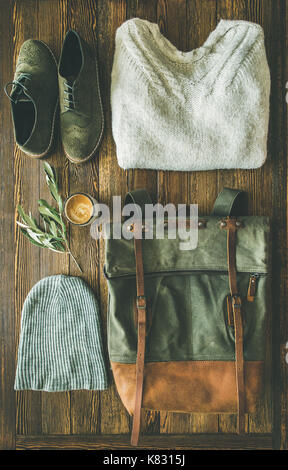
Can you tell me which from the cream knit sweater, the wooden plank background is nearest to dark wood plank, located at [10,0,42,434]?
the wooden plank background

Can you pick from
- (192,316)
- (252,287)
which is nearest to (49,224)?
(192,316)

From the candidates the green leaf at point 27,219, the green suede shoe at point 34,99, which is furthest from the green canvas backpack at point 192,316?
the green suede shoe at point 34,99

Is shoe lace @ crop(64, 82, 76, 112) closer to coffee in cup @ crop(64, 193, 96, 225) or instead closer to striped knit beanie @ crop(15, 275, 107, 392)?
coffee in cup @ crop(64, 193, 96, 225)

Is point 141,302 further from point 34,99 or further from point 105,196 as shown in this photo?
point 34,99

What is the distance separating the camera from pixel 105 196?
1.05 m

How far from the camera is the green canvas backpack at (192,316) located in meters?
0.92

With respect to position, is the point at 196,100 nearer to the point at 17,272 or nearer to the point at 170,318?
the point at 170,318

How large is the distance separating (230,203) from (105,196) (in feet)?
1.27

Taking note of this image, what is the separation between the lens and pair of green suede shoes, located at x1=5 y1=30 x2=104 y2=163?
3.21 feet

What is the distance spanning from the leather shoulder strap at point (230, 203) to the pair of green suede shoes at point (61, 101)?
0.41 metres

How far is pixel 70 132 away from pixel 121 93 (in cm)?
19

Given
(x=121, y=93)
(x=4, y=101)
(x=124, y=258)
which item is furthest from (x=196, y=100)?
(x=4, y=101)

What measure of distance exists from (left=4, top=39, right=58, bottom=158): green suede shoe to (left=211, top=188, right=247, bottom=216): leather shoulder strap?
55 cm

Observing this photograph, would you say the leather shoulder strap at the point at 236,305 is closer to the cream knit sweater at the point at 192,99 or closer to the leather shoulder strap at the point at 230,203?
the leather shoulder strap at the point at 230,203
